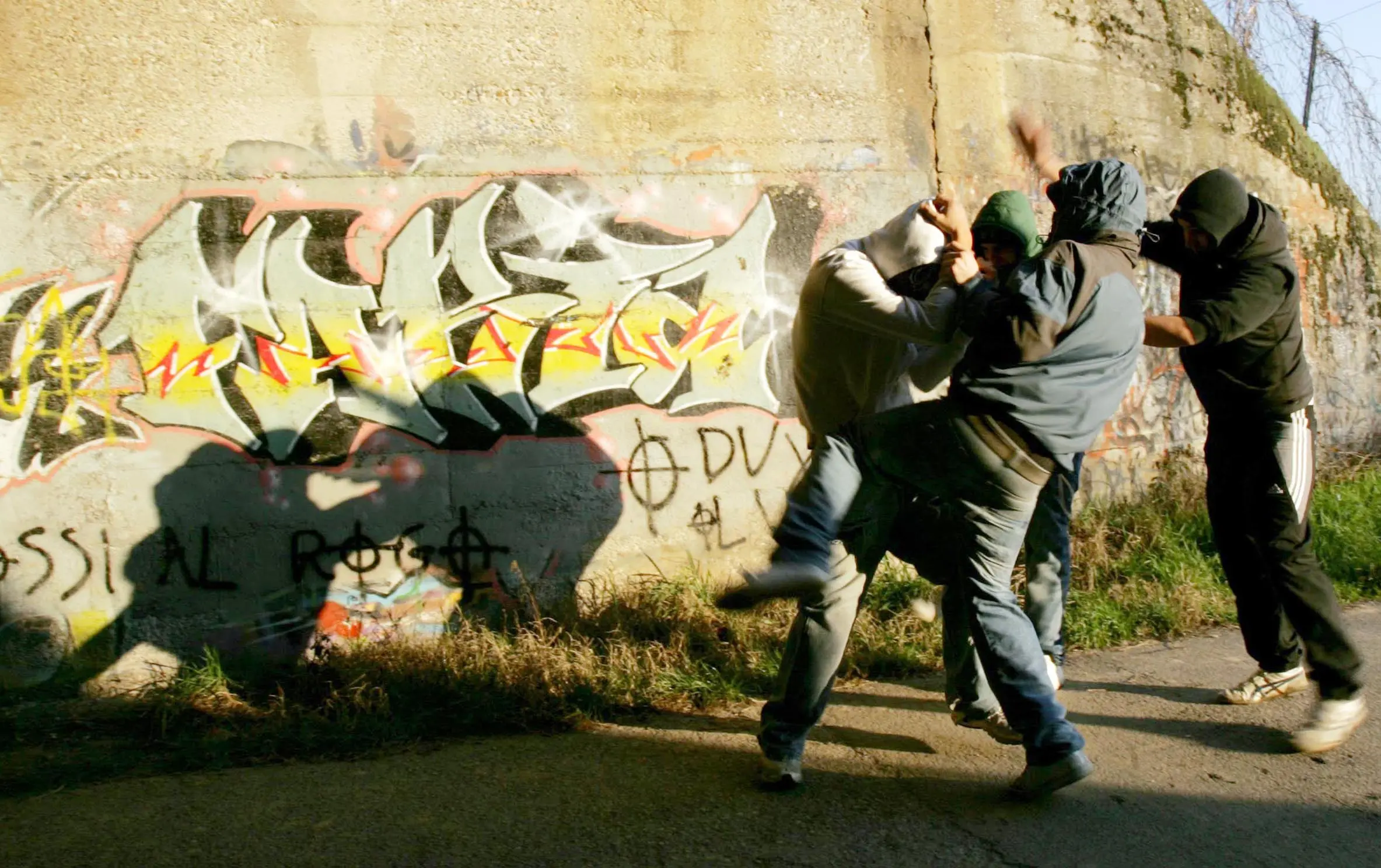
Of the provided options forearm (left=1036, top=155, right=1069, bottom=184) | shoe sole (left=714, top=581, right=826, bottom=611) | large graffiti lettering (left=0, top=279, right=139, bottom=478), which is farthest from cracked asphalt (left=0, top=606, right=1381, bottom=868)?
forearm (left=1036, top=155, right=1069, bottom=184)

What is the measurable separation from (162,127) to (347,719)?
2.36 meters

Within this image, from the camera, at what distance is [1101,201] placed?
3.05 meters

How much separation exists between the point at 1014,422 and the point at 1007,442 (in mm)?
56

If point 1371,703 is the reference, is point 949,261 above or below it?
above

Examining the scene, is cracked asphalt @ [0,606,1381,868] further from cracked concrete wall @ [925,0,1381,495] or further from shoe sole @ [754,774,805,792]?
cracked concrete wall @ [925,0,1381,495]

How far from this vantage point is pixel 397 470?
4383 millimetres

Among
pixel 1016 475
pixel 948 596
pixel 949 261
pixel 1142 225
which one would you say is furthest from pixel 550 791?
pixel 1142 225

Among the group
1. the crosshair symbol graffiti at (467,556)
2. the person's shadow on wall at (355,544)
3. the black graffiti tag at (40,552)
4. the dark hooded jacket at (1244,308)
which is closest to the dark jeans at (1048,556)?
the dark hooded jacket at (1244,308)

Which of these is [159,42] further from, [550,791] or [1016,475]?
[1016,475]

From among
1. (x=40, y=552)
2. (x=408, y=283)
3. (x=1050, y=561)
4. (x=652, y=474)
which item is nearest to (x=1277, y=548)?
(x=1050, y=561)

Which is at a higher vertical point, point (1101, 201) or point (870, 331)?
point (1101, 201)

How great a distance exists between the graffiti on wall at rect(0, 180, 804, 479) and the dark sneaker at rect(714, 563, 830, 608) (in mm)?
1890

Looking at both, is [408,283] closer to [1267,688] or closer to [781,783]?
[781,783]

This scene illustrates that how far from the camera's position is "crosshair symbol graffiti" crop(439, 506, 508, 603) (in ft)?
14.6
